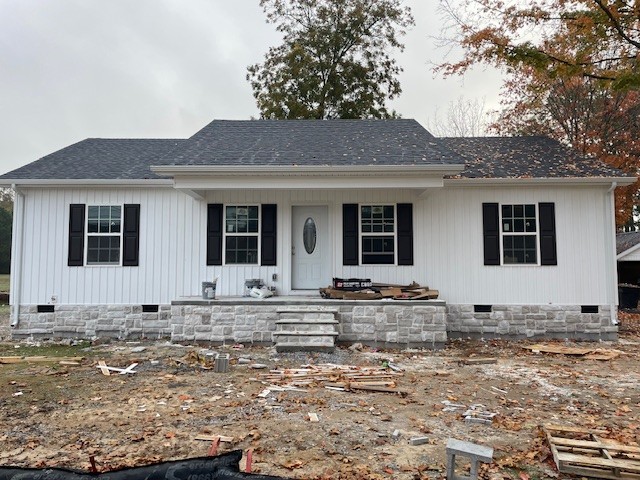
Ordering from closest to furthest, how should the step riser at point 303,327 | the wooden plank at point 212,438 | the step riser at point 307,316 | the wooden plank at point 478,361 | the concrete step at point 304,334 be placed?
the wooden plank at point 212,438 < the wooden plank at point 478,361 < the concrete step at point 304,334 < the step riser at point 303,327 < the step riser at point 307,316

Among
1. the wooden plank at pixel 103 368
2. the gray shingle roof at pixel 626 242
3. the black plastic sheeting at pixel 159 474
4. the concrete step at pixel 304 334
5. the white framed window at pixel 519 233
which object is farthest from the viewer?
the gray shingle roof at pixel 626 242

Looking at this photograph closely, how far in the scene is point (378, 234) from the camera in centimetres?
873

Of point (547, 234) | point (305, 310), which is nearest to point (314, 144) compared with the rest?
point (305, 310)

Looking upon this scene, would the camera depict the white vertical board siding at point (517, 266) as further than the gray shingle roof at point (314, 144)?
Yes

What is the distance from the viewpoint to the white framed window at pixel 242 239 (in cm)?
877

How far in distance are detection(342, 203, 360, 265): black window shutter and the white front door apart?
38 cm

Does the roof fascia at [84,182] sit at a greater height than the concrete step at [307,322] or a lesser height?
greater

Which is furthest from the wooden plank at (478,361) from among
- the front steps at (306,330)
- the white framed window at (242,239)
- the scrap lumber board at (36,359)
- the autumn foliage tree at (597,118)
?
the autumn foliage tree at (597,118)

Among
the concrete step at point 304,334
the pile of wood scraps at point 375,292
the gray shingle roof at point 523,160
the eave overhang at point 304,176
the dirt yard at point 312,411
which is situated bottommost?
the dirt yard at point 312,411

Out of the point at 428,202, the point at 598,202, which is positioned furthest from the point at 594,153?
the point at 428,202

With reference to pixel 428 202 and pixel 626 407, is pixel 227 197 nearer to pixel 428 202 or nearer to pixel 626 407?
pixel 428 202

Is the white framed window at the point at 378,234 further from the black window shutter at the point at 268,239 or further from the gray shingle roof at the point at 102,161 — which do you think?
the gray shingle roof at the point at 102,161

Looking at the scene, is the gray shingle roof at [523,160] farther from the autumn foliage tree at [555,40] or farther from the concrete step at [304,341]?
the concrete step at [304,341]

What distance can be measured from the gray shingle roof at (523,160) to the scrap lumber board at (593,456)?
18.9 feet
